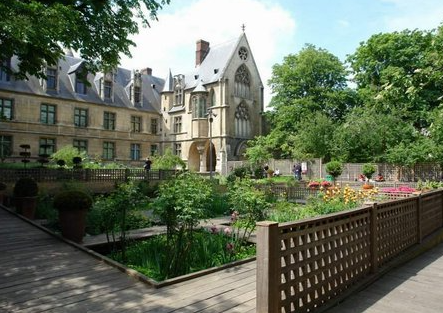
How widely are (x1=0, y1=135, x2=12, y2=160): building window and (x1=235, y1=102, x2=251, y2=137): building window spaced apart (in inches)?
909

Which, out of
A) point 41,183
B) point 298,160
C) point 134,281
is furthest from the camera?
point 298,160

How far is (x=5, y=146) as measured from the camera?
1158 inches

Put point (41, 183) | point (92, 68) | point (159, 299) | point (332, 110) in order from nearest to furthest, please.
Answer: point (159, 299)
point (92, 68)
point (41, 183)
point (332, 110)

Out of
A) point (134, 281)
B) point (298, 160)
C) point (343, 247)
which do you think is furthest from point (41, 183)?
point (298, 160)

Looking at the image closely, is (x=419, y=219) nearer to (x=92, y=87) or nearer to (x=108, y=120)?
(x=108, y=120)

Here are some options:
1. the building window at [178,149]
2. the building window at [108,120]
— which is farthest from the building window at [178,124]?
the building window at [108,120]

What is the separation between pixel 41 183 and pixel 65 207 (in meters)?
11.0

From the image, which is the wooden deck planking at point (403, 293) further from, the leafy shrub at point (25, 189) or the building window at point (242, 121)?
the building window at point (242, 121)

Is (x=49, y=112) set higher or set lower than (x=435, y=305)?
higher

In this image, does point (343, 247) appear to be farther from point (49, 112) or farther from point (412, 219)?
point (49, 112)

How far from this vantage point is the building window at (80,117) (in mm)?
34750

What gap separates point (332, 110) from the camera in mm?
39000

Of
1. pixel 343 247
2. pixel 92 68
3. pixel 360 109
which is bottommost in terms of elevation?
pixel 343 247

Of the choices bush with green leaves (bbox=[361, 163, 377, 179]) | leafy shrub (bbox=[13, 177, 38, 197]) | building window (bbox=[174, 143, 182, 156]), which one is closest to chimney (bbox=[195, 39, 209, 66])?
building window (bbox=[174, 143, 182, 156])
